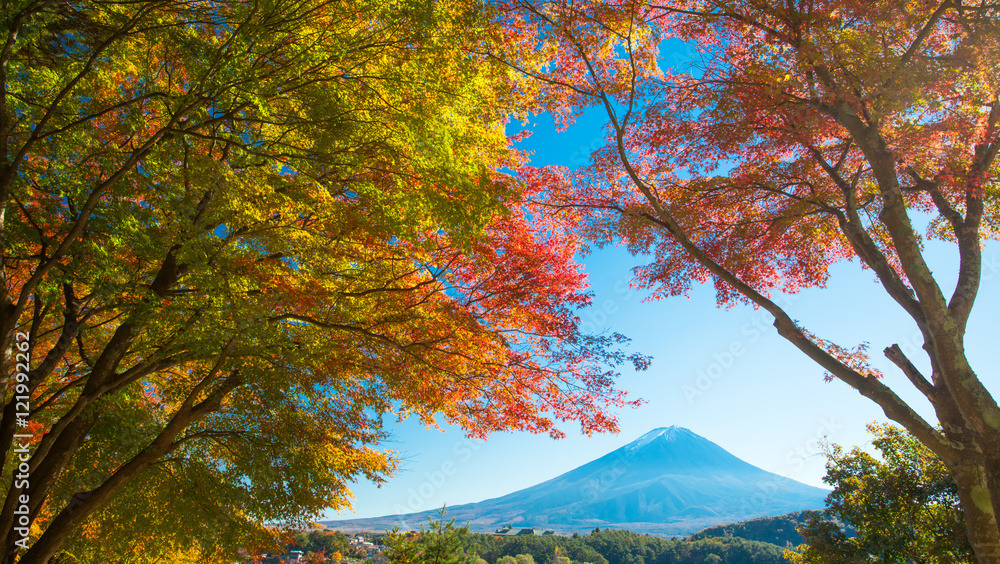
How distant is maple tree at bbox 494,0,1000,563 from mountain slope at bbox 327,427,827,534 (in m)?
125

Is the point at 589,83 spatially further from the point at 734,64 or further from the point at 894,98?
the point at 894,98

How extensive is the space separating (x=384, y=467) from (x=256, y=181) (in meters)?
5.82

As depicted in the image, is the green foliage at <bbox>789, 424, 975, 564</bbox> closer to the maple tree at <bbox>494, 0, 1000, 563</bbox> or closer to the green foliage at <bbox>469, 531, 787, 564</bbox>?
the maple tree at <bbox>494, 0, 1000, 563</bbox>

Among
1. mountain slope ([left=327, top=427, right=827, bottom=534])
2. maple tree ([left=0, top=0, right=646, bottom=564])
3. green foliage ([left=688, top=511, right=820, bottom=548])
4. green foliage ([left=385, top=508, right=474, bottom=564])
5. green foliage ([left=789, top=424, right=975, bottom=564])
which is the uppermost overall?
maple tree ([left=0, top=0, right=646, bottom=564])

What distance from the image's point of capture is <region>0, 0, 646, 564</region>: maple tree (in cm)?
418

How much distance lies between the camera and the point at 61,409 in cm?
661

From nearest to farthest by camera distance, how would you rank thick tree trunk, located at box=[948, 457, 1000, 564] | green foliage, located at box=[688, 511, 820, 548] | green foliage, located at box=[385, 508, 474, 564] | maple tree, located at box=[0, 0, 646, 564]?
thick tree trunk, located at box=[948, 457, 1000, 564]
maple tree, located at box=[0, 0, 646, 564]
green foliage, located at box=[385, 508, 474, 564]
green foliage, located at box=[688, 511, 820, 548]

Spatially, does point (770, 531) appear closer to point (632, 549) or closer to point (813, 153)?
point (632, 549)

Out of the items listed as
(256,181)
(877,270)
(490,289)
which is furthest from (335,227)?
(877,270)

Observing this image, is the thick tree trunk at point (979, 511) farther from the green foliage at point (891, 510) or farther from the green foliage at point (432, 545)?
the green foliage at point (891, 510)

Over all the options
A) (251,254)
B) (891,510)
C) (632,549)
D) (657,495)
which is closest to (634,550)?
(632,549)

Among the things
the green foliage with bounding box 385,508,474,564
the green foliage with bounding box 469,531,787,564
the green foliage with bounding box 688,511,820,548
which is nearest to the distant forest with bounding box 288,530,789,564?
the green foliage with bounding box 469,531,787,564

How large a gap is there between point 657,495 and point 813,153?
170 metres

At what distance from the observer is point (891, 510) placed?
1285cm
